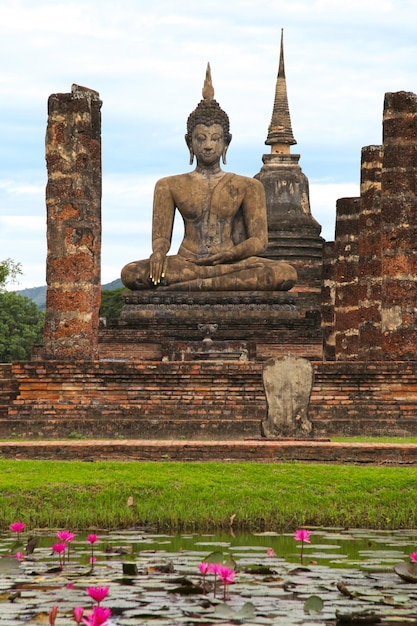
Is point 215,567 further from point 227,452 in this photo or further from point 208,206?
point 208,206

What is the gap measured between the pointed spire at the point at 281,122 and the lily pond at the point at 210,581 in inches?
1219

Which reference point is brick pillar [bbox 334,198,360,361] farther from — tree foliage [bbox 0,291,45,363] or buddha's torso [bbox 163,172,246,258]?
tree foliage [bbox 0,291,45,363]

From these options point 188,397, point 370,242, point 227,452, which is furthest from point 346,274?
point 227,452

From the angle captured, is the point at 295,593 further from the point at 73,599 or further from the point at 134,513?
the point at 134,513

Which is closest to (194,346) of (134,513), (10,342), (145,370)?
(145,370)

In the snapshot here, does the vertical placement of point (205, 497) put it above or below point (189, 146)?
below

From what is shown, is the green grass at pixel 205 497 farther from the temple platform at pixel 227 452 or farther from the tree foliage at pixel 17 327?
the tree foliage at pixel 17 327

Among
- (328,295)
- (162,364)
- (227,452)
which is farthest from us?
(328,295)

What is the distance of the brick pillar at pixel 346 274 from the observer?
80.4 ft

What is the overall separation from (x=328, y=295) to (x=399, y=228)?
8843 mm

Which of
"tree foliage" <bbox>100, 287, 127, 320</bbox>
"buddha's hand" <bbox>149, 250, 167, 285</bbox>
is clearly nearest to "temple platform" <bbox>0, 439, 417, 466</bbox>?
"buddha's hand" <bbox>149, 250, 167, 285</bbox>

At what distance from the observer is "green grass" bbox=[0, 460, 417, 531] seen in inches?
390

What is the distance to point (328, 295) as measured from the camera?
26750mm

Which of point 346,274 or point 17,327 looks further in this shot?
point 17,327
